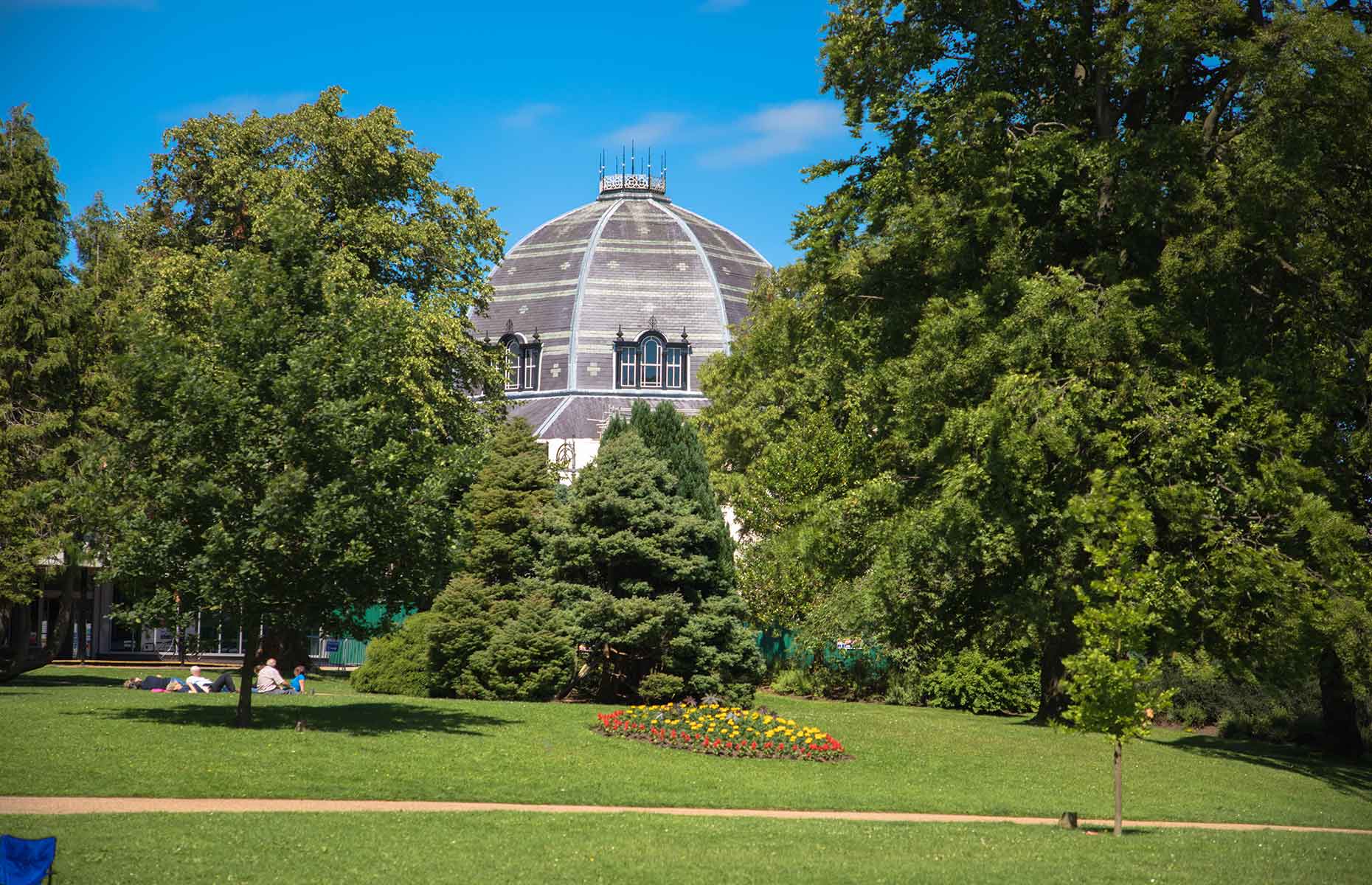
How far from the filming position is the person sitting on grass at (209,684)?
2859 centimetres

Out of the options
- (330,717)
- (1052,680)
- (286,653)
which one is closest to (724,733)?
(330,717)

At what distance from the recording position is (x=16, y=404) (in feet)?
99.5

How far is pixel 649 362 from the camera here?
Answer: 8719 cm

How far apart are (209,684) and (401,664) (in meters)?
4.23

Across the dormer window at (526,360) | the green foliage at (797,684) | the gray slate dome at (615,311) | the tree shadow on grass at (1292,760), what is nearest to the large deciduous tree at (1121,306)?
the tree shadow on grass at (1292,760)

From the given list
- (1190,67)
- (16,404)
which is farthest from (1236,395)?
(16,404)

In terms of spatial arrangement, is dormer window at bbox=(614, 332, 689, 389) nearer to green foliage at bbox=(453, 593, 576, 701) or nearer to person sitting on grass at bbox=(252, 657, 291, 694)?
person sitting on grass at bbox=(252, 657, 291, 694)

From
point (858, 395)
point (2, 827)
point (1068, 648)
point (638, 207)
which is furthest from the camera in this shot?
point (638, 207)

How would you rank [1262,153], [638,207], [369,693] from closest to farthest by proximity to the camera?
[1262,153] → [369,693] → [638,207]

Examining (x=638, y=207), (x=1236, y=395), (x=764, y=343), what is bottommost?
(x=1236, y=395)

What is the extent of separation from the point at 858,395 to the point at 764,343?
245 inches

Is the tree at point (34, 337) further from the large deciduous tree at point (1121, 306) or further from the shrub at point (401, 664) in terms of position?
the large deciduous tree at point (1121, 306)

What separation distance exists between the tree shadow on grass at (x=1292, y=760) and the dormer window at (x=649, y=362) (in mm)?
60576

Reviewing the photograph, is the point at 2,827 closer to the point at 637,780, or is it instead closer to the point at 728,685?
the point at 637,780
